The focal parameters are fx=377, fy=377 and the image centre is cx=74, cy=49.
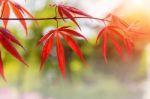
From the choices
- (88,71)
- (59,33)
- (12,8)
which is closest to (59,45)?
(59,33)

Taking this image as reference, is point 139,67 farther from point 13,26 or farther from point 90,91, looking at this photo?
point 13,26

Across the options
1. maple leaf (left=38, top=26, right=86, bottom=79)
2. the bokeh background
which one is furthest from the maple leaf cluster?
the bokeh background

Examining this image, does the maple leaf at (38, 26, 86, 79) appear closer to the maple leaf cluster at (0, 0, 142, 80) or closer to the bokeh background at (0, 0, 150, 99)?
the maple leaf cluster at (0, 0, 142, 80)

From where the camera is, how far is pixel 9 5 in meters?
0.67

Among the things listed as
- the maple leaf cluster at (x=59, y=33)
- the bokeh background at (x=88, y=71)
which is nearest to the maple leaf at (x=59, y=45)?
the maple leaf cluster at (x=59, y=33)

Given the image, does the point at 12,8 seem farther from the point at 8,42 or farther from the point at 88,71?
the point at 88,71

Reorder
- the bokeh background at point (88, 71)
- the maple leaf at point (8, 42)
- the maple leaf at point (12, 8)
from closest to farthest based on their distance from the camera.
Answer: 1. the maple leaf at point (8, 42)
2. the maple leaf at point (12, 8)
3. the bokeh background at point (88, 71)

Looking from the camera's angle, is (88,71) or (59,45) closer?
(59,45)

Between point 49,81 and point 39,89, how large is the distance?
32 centimetres

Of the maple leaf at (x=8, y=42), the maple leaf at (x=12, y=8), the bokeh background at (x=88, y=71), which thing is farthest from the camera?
the bokeh background at (x=88, y=71)

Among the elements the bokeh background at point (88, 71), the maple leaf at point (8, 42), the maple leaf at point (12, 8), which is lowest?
the maple leaf at point (8, 42)

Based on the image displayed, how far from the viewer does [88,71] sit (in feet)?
17.9

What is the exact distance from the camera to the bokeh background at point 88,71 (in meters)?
3.83

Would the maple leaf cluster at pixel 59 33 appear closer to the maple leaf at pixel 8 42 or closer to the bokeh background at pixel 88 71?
the maple leaf at pixel 8 42
